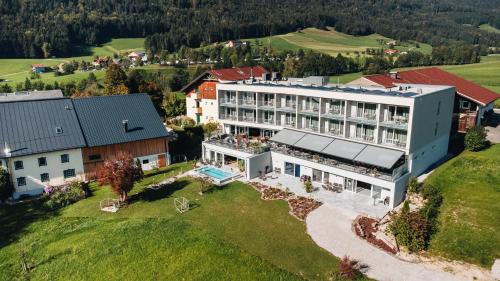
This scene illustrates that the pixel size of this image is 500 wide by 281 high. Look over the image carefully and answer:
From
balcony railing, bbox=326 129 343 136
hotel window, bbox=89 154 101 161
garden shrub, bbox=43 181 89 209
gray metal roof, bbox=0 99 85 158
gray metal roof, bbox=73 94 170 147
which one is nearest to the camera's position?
garden shrub, bbox=43 181 89 209

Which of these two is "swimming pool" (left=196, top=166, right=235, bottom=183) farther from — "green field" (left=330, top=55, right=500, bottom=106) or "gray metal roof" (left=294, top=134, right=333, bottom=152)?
"green field" (left=330, top=55, right=500, bottom=106)

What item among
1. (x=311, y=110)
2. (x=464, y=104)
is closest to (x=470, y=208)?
(x=311, y=110)

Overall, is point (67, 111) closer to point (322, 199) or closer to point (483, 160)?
point (322, 199)

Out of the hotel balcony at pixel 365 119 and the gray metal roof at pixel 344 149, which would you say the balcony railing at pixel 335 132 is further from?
the hotel balcony at pixel 365 119

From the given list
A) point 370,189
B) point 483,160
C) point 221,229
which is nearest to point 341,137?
point 370,189

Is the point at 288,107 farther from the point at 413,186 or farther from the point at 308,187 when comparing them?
the point at 413,186

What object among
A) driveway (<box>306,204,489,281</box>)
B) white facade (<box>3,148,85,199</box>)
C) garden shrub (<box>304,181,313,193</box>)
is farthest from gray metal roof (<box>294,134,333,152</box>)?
white facade (<box>3,148,85,199</box>)
